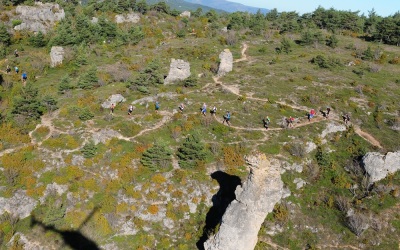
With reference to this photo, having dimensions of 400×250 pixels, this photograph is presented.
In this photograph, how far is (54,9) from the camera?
97500 mm

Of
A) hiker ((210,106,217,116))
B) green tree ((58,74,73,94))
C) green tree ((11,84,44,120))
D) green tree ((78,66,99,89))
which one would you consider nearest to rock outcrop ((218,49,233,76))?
hiker ((210,106,217,116))

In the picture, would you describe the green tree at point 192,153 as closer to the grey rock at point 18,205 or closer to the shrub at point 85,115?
the shrub at point 85,115

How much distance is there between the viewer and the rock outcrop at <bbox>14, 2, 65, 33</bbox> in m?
87.8

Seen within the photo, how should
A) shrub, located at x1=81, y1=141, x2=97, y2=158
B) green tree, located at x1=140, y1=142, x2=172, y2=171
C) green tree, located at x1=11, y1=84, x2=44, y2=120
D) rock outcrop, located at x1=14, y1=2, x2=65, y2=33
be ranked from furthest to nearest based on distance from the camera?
rock outcrop, located at x1=14, y1=2, x2=65, y2=33 → green tree, located at x1=11, y1=84, x2=44, y2=120 → shrub, located at x1=81, y1=141, x2=97, y2=158 → green tree, located at x1=140, y1=142, x2=172, y2=171

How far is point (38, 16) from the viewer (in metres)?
91.1

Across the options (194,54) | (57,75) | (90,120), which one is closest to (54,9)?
(57,75)

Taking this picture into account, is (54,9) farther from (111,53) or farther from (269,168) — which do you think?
(269,168)

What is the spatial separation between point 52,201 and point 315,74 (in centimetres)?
5106

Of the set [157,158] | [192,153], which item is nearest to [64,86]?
[157,158]

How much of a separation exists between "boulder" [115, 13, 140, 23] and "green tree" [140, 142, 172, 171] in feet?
260

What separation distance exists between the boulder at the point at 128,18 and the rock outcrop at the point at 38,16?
1714 centimetres

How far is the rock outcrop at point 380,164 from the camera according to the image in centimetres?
3600

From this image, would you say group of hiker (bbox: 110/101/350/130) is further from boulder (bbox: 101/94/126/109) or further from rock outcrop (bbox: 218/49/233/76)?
rock outcrop (bbox: 218/49/233/76)

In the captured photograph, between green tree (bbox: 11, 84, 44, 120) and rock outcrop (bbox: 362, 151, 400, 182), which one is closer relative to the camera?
rock outcrop (bbox: 362, 151, 400, 182)
